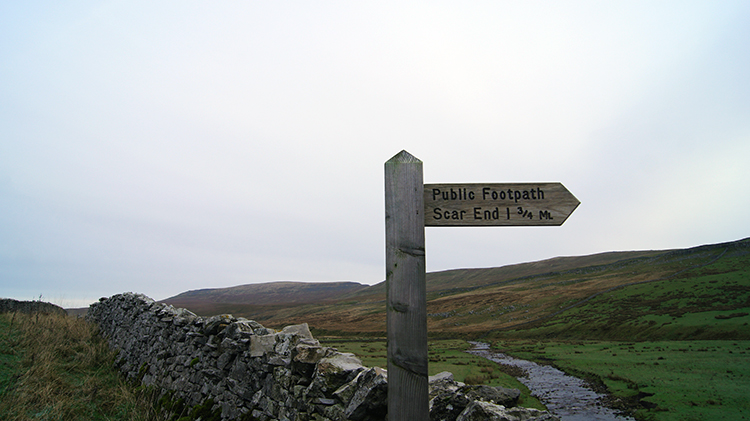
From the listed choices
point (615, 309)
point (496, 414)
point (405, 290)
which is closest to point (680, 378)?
point (496, 414)

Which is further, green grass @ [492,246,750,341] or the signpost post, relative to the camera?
green grass @ [492,246,750,341]

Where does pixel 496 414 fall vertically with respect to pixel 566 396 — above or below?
above

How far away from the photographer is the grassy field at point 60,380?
5715 mm

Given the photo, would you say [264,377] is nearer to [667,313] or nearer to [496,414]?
[496,414]

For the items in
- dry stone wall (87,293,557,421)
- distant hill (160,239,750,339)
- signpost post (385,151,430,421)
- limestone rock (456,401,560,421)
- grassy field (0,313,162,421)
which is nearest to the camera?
signpost post (385,151,430,421)

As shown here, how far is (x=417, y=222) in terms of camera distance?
3.11m

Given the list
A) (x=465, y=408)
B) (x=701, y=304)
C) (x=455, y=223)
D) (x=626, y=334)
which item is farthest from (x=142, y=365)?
(x=701, y=304)

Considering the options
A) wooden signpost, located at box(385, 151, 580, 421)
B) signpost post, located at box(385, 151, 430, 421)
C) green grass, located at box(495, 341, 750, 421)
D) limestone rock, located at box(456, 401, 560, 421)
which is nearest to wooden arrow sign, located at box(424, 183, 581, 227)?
wooden signpost, located at box(385, 151, 580, 421)

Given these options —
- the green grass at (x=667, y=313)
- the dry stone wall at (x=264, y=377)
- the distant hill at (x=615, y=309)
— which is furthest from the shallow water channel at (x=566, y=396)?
the distant hill at (x=615, y=309)

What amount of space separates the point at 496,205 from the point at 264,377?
13.0 feet

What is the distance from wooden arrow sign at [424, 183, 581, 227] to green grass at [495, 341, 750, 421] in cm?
1358

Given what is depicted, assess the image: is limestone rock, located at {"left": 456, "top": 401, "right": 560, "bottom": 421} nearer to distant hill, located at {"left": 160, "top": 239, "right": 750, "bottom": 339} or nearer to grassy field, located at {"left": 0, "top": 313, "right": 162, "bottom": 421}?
grassy field, located at {"left": 0, "top": 313, "right": 162, "bottom": 421}

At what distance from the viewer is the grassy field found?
571 centimetres

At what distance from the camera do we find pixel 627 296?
212ft
